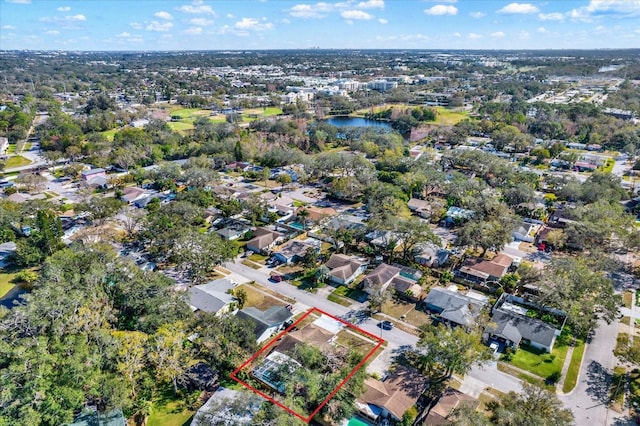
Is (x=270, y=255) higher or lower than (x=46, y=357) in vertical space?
lower

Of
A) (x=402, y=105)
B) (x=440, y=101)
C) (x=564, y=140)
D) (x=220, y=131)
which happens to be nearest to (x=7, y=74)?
(x=220, y=131)

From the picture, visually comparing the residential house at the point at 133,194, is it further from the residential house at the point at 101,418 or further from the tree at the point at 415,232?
the residential house at the point at 101,418

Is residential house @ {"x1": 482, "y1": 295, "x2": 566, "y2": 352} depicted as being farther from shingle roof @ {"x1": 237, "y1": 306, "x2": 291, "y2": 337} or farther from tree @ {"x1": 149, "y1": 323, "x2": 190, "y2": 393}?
tree @ {"x1": 149, "y1": 323, "x2": 190, "y2": 393}

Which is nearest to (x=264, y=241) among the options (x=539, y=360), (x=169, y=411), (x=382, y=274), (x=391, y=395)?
(x=382, y=274)

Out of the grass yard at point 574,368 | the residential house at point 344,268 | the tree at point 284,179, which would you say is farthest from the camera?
the tree at point 284,179

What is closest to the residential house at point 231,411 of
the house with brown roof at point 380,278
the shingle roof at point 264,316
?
the shingle roof at point 264,316

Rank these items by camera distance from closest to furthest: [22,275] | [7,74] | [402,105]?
[22,275] < [402,105] < [7,74]

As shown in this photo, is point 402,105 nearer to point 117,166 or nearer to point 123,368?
point 117,166
